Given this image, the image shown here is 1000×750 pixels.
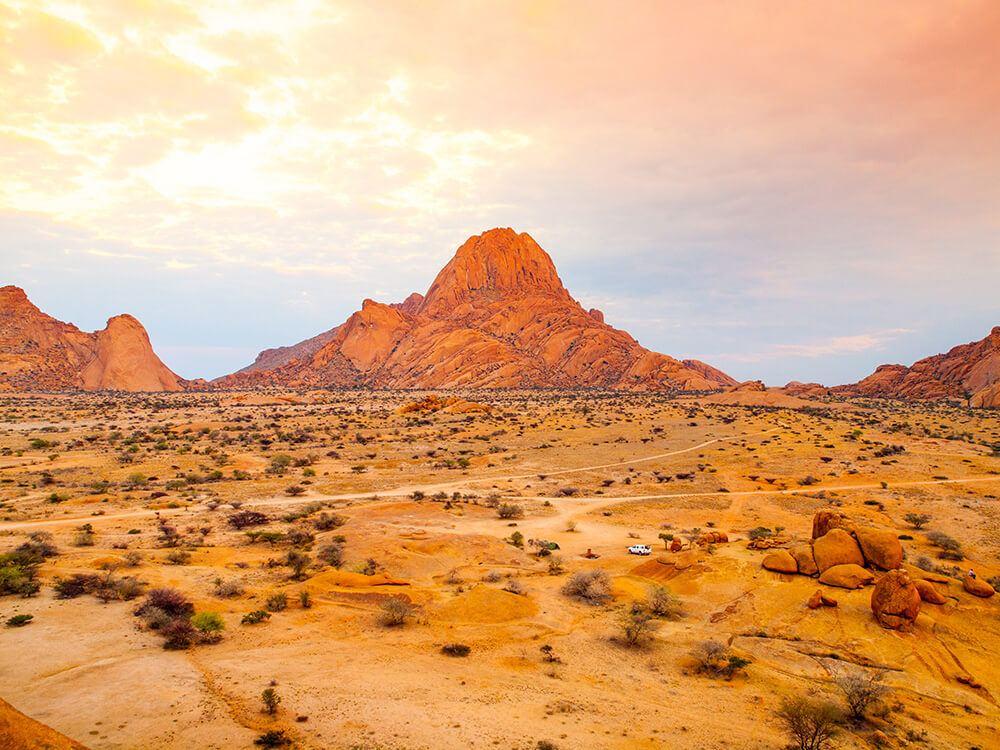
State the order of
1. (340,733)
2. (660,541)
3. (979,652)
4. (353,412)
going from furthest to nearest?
1. (353,412)
2. (660,541)
3. (979,652)
4. (340,733)

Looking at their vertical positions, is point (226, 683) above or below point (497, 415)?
below

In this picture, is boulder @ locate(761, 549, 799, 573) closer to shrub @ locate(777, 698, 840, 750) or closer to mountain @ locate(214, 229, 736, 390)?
shrub @ locate(777, 698, 840, 750)

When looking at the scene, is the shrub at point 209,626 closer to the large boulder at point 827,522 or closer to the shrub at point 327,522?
the shrub at point 327,522

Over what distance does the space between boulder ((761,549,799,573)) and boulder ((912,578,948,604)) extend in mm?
3704

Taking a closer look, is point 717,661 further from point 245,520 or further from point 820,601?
point 245,520

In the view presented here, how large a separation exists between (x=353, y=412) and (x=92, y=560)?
2413 inches

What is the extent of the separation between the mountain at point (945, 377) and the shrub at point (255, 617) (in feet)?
383

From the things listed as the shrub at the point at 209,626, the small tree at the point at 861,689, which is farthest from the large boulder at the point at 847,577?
the shrub at the point at 209,626

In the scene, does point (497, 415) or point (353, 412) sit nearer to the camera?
point (497, 415)

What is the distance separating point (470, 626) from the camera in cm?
1659

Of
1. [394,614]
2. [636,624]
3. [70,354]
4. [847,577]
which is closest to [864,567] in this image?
[847,577]

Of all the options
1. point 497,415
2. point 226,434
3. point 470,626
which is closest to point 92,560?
point 470,626

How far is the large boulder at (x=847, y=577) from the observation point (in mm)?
17875

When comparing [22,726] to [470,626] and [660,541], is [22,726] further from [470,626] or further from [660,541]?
[660,541]
